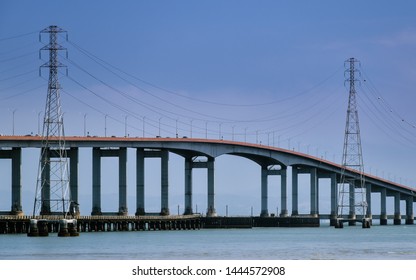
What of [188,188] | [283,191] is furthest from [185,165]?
[283,191]

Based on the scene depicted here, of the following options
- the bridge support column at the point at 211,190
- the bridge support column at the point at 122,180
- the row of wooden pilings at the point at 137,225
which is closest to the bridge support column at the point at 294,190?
the bridge support column at the point at 211,190

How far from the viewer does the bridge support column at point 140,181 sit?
15350cm

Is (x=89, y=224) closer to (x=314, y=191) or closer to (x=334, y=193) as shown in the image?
(x=314, y=191)

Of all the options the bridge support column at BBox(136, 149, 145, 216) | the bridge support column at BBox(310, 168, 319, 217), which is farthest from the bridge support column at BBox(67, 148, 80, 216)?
the bridge support column at BBox(310, 168, 319, 217)

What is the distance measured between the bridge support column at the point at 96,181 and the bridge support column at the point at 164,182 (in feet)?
36.9

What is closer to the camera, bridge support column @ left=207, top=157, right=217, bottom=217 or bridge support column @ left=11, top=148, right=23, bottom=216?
bridge support column @ left=11, top=148, right=23, bottom=216

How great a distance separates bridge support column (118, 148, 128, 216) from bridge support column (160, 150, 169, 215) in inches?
305

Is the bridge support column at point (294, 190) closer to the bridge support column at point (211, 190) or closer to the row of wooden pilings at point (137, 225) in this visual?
the bridge support column at point (211, 190)

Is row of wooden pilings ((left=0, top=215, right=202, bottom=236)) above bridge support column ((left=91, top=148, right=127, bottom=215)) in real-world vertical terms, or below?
below

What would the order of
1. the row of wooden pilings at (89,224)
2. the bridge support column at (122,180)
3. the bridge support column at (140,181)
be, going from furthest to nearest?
the bridge support column at (140,181)
the bridge support column at (122,180)
the row of wooden pilings at (89,224)

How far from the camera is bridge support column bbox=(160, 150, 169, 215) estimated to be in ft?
511

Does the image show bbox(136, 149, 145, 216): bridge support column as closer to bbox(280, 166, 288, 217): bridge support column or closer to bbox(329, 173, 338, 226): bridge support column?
bbox(280, 166, 288, 217): bridge support column

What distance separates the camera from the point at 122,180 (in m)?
150
